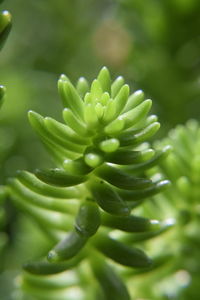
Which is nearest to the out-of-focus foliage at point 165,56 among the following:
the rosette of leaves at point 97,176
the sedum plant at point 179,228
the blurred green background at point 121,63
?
the blurred green background at point 121,63

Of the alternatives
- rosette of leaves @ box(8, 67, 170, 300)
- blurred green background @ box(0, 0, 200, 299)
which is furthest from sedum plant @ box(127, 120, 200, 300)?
blurred green background @ box(0, 0, 200, 299)

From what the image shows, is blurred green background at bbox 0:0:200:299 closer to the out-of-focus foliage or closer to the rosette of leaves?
the out-of-focus foliage

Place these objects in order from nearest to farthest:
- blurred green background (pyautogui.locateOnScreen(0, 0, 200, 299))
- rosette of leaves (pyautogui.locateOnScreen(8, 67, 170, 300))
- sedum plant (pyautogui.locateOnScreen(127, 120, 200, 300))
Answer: rosette of leaves (pyautogui.locateOnScreen(8, 67, 170, 300)), sedum plant (pyautogui.locateOnScreen(127, 120, 200, 300)), blurred green background (pyautogui.locateOnScreen(0, 0, 200, 299))

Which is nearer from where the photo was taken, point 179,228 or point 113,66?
point 179,228

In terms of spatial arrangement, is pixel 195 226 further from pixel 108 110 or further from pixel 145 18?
pixel 145 18

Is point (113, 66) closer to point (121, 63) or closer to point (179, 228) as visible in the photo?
point (121, 63)

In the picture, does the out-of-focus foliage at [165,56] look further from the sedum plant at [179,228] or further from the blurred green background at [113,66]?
the sedum plant at [179,228]

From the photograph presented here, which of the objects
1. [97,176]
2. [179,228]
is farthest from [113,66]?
[97,176]
